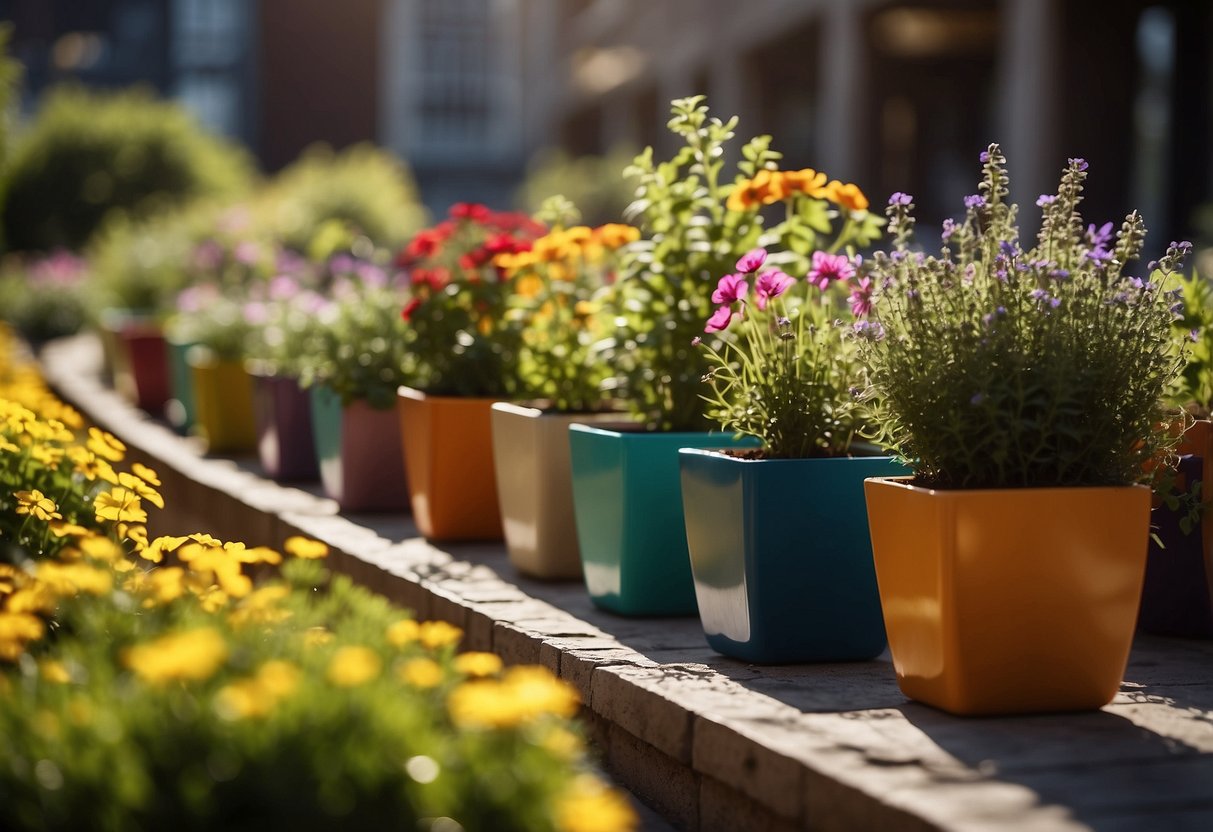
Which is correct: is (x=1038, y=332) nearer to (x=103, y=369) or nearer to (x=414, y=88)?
(x=103, y=369)

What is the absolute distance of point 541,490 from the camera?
4410 mm

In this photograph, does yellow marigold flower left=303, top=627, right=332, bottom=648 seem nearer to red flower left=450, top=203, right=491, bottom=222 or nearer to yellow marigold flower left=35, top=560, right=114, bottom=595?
yellow marigold flower left=35, top=560, right=114, bottom=595

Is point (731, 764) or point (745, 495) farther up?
point (745, 495)

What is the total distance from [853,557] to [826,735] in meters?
0.75

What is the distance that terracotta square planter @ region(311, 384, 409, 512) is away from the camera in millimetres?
5855

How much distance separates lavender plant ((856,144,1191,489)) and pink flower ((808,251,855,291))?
485 millimetres

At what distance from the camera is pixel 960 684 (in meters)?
2.93

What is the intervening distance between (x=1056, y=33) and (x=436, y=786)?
14014 millimetres

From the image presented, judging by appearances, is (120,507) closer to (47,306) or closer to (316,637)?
(316,637)

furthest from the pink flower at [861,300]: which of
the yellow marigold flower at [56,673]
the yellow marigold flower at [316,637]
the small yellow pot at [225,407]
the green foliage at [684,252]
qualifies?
the small yellow pot at [225,407]

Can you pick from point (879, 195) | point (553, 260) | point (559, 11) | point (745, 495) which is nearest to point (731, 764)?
point (745, 495)

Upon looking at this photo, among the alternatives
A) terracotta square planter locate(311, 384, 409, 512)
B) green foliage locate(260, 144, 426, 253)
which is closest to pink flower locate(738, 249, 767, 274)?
terracotta square planter locate(311, 384, 409, 512)

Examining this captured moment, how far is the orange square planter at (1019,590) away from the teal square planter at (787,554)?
14.4 inches

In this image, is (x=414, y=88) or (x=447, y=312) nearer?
(x=447, y=312)
